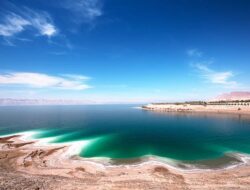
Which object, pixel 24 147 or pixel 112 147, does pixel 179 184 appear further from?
pixel 24 147

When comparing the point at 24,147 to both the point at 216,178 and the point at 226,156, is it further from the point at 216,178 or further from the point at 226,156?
the point at 226,156

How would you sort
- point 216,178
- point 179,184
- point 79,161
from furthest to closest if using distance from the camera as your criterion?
point 79,161
point 216,178
point 179,184

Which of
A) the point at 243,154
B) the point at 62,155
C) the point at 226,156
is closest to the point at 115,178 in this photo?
the point at 62,155

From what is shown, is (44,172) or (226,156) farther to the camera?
(226,156)

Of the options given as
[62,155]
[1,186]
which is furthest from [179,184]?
[62,155]

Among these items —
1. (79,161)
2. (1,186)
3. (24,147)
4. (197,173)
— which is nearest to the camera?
(1,186)

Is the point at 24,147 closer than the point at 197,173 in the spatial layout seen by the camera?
No
